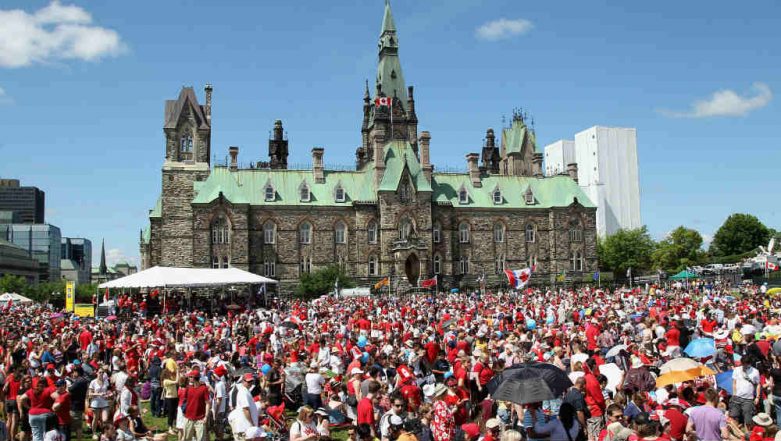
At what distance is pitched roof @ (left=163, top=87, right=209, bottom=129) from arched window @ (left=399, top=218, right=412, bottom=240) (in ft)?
65.7

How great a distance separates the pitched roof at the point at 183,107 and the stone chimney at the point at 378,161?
51.2 feet

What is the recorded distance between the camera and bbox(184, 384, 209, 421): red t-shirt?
43.5 ft

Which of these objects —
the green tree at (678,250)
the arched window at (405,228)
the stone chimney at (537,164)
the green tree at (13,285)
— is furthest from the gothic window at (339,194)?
the green tree at (13,285)

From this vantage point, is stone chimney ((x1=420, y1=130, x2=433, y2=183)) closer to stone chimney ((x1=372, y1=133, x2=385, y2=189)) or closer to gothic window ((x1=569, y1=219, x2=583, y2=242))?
stone chimney ((x1=372, y1=133, x2=385, y2=189))

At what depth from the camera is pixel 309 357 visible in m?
20.1

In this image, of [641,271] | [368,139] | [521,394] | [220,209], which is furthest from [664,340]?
[641,271]

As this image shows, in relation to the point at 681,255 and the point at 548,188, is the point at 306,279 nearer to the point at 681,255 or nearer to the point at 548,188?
the point at 548,188

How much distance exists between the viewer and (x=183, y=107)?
210ft

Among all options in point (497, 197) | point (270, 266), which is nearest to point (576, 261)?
point (497, 197)

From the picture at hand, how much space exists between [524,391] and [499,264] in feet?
189

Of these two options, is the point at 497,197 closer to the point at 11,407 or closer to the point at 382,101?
the point at 382,101

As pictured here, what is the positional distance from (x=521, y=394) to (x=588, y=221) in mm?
61490

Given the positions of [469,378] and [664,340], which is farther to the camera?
[664,340]

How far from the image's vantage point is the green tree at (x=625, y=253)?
90562mm
